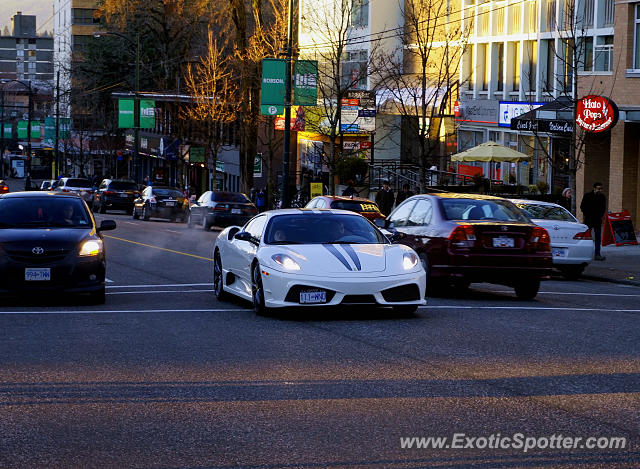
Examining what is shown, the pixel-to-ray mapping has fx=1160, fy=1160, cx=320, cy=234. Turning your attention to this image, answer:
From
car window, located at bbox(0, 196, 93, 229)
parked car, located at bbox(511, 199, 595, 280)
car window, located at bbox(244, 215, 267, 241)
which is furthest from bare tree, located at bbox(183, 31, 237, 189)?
car window, located at bbox(244, 215, 267, 241)

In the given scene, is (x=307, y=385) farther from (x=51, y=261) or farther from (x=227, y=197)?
(x=227, y=197)

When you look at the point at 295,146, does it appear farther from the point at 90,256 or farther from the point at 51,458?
the point at 51,458

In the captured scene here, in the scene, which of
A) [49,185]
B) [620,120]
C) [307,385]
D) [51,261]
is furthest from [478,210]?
[49,185]

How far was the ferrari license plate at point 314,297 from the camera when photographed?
13.7 m

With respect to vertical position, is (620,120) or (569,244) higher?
(620,120)

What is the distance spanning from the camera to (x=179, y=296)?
1731 centimetres

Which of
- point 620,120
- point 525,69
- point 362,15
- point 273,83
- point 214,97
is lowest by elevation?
point 620,120

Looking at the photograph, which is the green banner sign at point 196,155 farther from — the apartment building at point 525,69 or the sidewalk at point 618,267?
the sidewalk at point 618,267

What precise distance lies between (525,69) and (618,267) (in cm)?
2100

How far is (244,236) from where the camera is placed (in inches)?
611

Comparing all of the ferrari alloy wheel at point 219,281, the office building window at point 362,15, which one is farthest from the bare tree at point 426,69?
the ferrari alloy wheel at point 219,281

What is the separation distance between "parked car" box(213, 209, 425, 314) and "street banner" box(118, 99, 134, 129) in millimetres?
51835

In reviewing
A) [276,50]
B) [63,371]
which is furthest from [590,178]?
[63,371]

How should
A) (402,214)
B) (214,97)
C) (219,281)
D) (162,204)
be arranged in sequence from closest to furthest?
1. (219,281)
2. (402,214)
3. (162,204)
4. (214,97)
